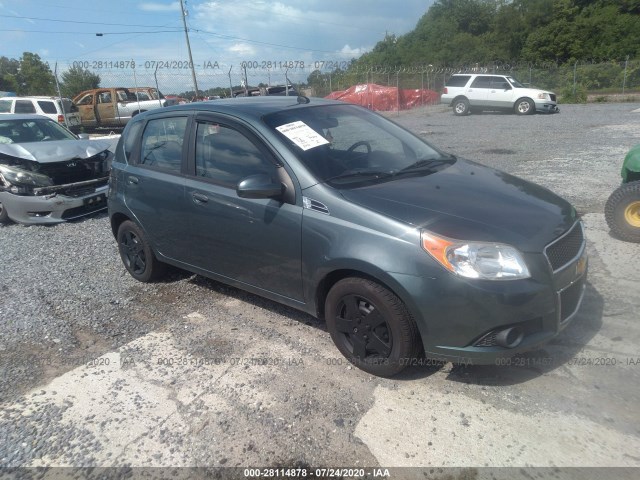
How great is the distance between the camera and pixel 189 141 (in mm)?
3980

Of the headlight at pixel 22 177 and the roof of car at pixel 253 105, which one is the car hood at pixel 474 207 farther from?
the headlight at pixel 22 177

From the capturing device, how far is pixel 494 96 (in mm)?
22141

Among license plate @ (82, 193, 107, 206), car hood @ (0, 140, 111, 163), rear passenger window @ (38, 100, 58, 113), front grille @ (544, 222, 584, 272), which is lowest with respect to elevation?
license plate @ (82, 193, 107, 206)

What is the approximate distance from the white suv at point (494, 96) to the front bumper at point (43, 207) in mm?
19553

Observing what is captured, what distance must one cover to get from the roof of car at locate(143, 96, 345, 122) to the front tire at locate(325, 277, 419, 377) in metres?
1.56

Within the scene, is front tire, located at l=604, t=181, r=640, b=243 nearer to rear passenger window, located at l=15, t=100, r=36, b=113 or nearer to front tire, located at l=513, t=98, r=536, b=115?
front tire, located at l=513, t=98, r=536, b=115

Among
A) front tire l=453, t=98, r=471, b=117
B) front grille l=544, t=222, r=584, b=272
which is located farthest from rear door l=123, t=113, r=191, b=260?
front tire l=453, t=98, r=471, b=117

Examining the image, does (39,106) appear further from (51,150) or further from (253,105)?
(253,105)

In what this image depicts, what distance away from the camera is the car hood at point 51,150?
23.6 ft

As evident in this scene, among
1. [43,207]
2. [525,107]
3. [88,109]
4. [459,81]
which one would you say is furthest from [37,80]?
[43,207]

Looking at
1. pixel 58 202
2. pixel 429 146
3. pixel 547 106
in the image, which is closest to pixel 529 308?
pixel 429 146

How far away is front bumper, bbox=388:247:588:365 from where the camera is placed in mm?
2607

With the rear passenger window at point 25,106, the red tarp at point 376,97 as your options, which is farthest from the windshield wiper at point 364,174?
the red tarp at point 376,97

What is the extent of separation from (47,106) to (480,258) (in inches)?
752
